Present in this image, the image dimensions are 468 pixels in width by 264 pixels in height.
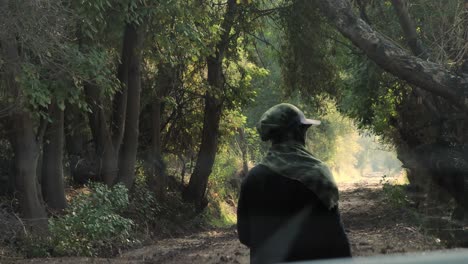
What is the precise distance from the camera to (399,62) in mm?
10703

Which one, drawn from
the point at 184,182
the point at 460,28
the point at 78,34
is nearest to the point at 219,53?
the point at 184,182

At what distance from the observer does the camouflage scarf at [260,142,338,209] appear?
3.38 m

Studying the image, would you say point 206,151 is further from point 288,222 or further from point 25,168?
point 288,222

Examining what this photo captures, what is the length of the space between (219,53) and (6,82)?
8827 millimetres

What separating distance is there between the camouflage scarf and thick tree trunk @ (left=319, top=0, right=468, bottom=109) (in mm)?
7668

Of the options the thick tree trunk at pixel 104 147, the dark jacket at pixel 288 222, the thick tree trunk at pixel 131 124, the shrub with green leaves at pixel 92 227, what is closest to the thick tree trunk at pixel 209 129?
the thick tree trunk at pixel 131 124

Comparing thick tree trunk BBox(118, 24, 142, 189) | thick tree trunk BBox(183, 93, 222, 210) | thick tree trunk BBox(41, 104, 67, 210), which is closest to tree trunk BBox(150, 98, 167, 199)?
thick tree trunk BBox(183, 93, 222, 210)

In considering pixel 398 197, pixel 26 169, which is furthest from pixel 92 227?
pixel 398 197

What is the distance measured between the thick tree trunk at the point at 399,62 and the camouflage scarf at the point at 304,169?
7.67 m

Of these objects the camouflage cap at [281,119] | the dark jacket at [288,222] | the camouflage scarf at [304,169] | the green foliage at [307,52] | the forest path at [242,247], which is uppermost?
the green foliage at [307,52]

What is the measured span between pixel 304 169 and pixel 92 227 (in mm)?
8072

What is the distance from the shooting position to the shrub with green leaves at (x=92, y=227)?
1024 centimetres

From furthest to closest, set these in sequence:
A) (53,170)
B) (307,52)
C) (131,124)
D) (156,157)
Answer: (156,157) < (307,52) < (131,124) < (53,170)

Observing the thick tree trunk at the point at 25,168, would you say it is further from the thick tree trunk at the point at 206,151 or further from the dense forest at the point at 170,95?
the thick tree trunk at the point at 206,151
